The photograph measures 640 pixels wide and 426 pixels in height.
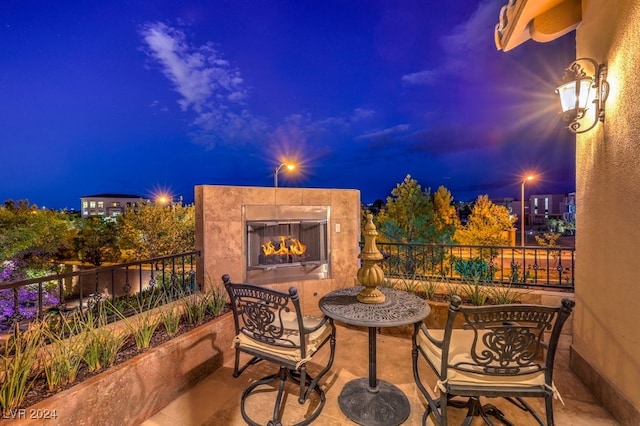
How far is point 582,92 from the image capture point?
2254 millimetres

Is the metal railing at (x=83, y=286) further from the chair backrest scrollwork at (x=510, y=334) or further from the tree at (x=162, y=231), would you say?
the chair backrest scrollwork at (x=510, y=334)

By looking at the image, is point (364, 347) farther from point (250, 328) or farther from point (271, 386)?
point (250, 328)

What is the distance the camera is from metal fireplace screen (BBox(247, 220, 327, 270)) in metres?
3.68

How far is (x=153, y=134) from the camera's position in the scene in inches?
1479

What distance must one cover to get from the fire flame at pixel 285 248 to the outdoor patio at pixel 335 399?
4.55 ft

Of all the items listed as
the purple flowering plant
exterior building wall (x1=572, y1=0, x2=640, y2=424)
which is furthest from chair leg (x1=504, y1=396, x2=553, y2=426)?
the purple flowering plant

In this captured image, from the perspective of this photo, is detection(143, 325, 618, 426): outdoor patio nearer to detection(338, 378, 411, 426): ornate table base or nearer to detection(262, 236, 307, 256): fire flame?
detection(338, 378, 411, 426): ornate table base

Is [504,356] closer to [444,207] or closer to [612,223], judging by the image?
[612,223]

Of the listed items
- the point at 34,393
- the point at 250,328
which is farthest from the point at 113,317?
the point at 250,328

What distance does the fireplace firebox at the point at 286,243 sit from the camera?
144 inches

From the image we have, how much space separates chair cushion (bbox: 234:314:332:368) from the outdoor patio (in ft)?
1.60

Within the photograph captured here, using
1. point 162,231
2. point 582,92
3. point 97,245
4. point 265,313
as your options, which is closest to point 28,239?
point 162,231

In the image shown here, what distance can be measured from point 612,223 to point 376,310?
6.18ft

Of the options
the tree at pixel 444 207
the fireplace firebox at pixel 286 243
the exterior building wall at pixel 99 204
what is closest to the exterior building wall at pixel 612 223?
the fireplace firebox at pixel 286 243
